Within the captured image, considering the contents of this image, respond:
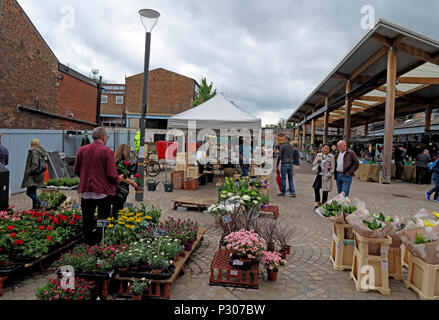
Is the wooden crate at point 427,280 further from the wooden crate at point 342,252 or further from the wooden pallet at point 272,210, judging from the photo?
the wooden pallet at point 272,210

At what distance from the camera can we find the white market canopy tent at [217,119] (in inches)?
355

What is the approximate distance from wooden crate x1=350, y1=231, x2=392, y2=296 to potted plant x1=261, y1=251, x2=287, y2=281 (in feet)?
2.87

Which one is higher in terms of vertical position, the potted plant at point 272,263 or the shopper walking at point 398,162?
the shopper walking at point 398,162

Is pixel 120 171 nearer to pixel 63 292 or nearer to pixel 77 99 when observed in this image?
pixel 63 292

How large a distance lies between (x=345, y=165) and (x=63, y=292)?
6.33m

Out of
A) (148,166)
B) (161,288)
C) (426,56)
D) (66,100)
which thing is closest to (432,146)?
(426,56)

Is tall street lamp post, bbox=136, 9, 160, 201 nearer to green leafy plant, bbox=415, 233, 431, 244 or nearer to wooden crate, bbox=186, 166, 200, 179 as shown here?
wooden crate, bbox=186, 166, 200, 179

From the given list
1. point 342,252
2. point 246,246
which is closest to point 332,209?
point 342,252

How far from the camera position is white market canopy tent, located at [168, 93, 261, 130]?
29.6ft

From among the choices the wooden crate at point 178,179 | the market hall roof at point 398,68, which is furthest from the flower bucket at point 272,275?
the market hall roof at point 398,68

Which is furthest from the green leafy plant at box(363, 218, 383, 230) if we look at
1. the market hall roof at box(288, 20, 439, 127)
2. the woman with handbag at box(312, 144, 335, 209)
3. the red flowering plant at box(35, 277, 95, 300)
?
the market hall roof at box(288, 20, 439, 127)

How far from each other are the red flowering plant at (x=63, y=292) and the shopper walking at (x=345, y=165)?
6.08 metres

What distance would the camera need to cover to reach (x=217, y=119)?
9.21m
